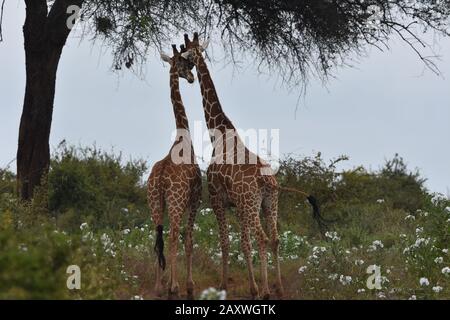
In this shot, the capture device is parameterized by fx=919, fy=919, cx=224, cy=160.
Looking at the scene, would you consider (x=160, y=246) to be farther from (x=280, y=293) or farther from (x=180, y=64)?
(x=180, y=64)

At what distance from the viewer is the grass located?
9.02m

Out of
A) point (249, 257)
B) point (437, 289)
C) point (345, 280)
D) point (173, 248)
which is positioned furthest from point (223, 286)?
point (437, 289)

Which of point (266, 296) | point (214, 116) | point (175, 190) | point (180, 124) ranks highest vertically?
point (214, 116)

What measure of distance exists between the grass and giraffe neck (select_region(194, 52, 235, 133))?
2.26 metres

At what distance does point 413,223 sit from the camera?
18766 mm

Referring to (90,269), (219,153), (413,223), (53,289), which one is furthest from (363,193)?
(53,289)

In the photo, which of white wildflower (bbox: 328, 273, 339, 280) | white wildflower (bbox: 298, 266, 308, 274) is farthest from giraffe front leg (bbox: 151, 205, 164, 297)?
white wildflower (bbox: 328, 273, 339, 280)

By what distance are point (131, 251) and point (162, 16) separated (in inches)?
183

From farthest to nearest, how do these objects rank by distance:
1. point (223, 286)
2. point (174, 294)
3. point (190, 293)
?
point (223, 286), point (190, 293), point (174, 294)

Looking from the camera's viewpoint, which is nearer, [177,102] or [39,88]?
[177,102]

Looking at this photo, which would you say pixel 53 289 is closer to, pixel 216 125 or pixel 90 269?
pixel 90 269

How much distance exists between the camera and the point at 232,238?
1602 cm

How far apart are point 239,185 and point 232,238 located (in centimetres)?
438
